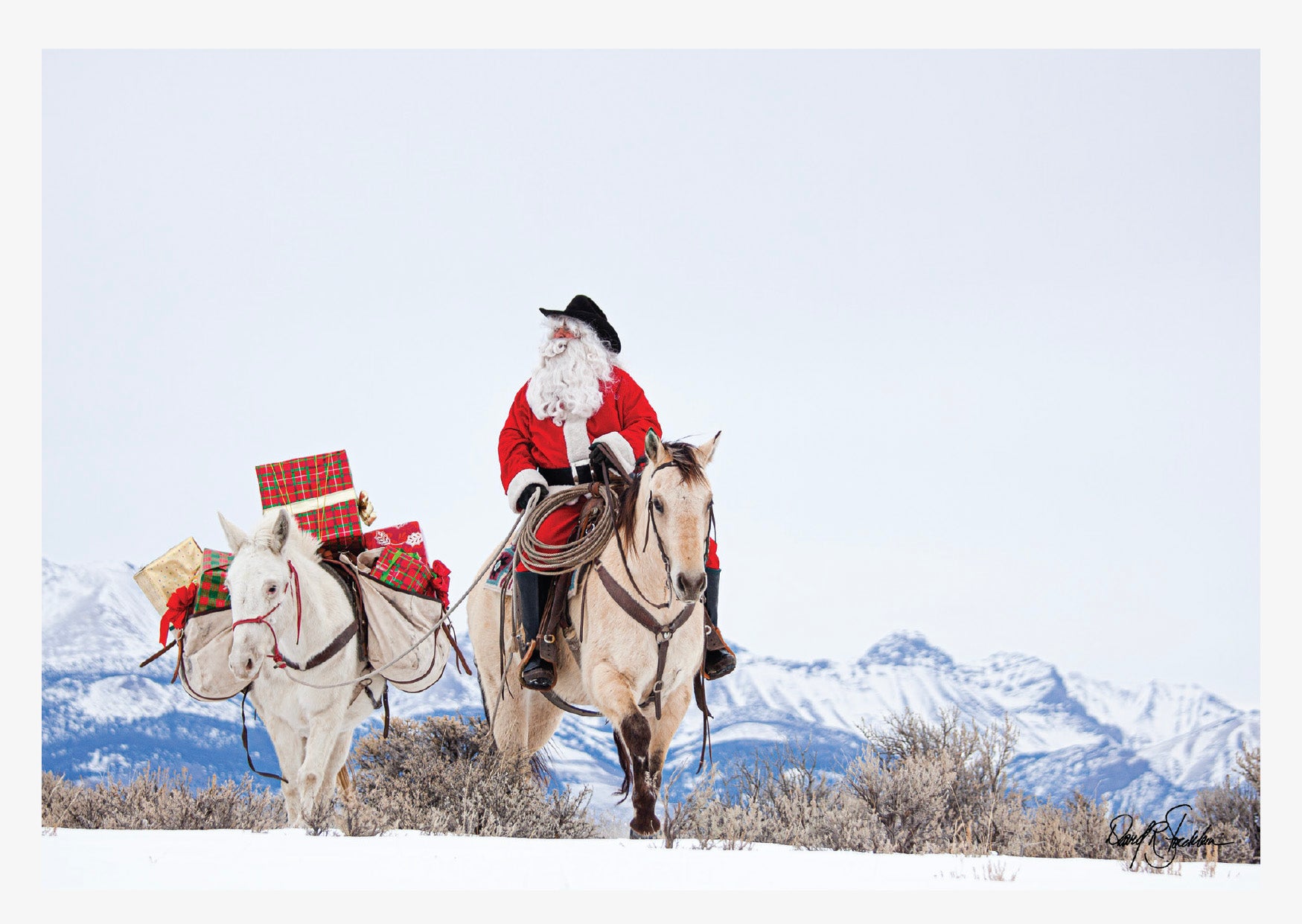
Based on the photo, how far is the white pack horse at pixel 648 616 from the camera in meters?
5.39

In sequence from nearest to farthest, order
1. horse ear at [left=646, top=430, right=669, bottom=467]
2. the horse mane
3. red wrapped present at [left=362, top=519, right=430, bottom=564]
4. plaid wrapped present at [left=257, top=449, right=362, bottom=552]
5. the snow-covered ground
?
the snow-covered ground < the horse mane < horse ear at [left=646, top=430, right=669, bottom=467] < plaid wrapped present at [left=257, top=449, right=362, bottom=552] < red wrapped present at [left=362, top=519, right=430, bottom=564]

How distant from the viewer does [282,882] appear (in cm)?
483

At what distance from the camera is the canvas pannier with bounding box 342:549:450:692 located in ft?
24.2

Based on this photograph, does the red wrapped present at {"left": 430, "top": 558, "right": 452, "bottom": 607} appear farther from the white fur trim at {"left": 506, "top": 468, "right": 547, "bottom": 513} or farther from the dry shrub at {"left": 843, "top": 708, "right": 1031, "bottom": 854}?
the dry shrub at {"left": 843, "top": 708, "right": 1031, "bottom": 854}

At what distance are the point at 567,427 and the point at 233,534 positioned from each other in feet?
6.90

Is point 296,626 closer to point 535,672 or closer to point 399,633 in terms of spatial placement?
point 399,633

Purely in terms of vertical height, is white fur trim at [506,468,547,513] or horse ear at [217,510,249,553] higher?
white fur trim at [506,468,547,513]

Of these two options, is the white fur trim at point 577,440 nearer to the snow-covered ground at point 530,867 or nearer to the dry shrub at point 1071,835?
the snow-covered ground at point 530,867

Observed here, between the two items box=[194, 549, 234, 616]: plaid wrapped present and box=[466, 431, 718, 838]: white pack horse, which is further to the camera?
box=[194, 549, 234, 616]: plaid wrapped present

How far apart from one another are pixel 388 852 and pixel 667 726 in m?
1.69

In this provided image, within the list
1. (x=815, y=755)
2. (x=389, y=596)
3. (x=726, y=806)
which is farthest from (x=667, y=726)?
(x=389, y=596)

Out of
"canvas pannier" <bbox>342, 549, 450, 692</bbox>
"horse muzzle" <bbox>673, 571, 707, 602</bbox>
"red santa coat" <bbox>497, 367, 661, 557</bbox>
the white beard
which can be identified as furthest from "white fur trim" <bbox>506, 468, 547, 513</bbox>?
"horse muzzle" <bbox>673, 571, 707, 602</bbox>
